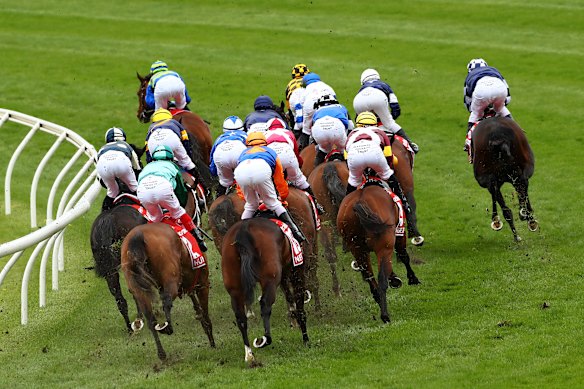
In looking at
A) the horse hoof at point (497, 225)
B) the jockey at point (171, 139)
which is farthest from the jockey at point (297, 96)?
the horse hoof at point (497, 225)

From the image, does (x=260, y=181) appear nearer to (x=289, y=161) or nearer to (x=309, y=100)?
(x=289, y=161)

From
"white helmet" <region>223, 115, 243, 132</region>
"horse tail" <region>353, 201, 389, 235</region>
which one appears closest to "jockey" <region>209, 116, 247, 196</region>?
"white helmet" <region>223, 115, 243, 132</region>

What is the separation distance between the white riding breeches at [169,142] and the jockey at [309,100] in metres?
1.88

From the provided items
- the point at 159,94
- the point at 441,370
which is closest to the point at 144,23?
the point at 159,94

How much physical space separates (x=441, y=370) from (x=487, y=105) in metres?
4.90

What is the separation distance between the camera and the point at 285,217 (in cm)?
956

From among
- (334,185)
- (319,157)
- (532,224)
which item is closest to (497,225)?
(532,224)

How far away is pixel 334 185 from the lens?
450 inches

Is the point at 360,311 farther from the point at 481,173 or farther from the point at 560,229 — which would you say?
the point at 560,229

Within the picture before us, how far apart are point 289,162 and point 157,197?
5.61 ft

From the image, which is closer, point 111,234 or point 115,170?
point 111,234

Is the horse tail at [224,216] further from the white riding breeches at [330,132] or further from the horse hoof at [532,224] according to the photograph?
the horse hoof at [532,224]

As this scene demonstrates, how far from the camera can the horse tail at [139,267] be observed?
916 cm

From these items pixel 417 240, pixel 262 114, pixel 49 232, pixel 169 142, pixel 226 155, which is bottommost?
pixel 417 240
